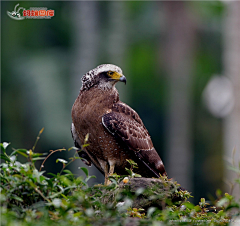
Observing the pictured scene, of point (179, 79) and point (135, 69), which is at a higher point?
point (135, 69)

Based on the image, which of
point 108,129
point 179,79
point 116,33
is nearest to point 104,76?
point 108,129

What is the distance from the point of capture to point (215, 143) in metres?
29.0

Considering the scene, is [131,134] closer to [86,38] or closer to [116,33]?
[86,38]

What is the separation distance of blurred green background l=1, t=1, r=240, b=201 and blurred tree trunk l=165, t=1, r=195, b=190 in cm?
6

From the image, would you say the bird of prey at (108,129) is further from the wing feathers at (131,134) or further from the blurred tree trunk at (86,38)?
the blurred tree trunk at (86,38)

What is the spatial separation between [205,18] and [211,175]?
10592 mm

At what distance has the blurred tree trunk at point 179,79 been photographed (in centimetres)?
2255

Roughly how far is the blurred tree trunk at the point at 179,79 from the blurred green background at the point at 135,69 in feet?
0.19

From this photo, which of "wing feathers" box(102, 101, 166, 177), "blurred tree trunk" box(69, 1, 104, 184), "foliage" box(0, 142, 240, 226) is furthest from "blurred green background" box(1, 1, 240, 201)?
"foliage" box(0, 142, 240, 226)

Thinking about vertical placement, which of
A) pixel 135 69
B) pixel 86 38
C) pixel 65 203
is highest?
pixel 86 38

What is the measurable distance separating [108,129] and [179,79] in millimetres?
19261

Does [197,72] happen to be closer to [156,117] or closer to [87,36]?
[156,117]

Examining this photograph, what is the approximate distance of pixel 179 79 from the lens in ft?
80.8

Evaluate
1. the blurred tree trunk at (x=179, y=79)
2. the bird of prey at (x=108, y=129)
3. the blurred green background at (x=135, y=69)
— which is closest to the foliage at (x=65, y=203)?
the bird of prey at (x=108, y=129)
